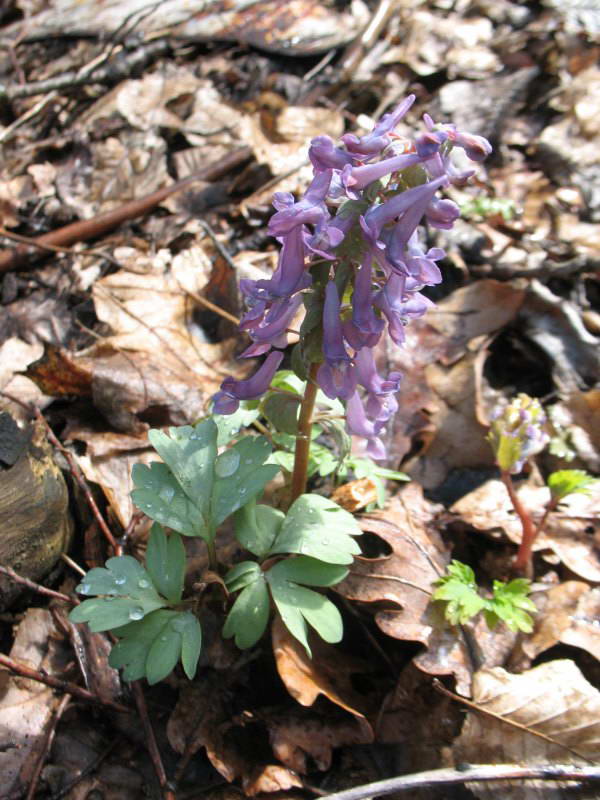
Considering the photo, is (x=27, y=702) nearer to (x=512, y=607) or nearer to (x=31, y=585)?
(x=31, y=585)

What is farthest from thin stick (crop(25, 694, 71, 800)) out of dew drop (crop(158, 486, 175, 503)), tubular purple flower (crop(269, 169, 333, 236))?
tubular purple flower (crop(269, 169, 333, 236))

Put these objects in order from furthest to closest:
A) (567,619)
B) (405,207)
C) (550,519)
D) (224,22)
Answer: (224,22), (550,519), (567,619), (405,207)

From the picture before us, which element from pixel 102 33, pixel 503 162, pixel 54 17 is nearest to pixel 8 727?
pixel 503 162

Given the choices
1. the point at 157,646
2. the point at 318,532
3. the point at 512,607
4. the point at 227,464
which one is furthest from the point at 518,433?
the point at 157,646

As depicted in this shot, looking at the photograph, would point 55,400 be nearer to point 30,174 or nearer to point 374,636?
point 374,636

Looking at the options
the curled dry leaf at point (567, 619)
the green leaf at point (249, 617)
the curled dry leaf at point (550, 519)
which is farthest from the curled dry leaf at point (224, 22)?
the green leaf at point (249, 617)

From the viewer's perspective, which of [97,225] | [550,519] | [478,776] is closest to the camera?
[478,776]
